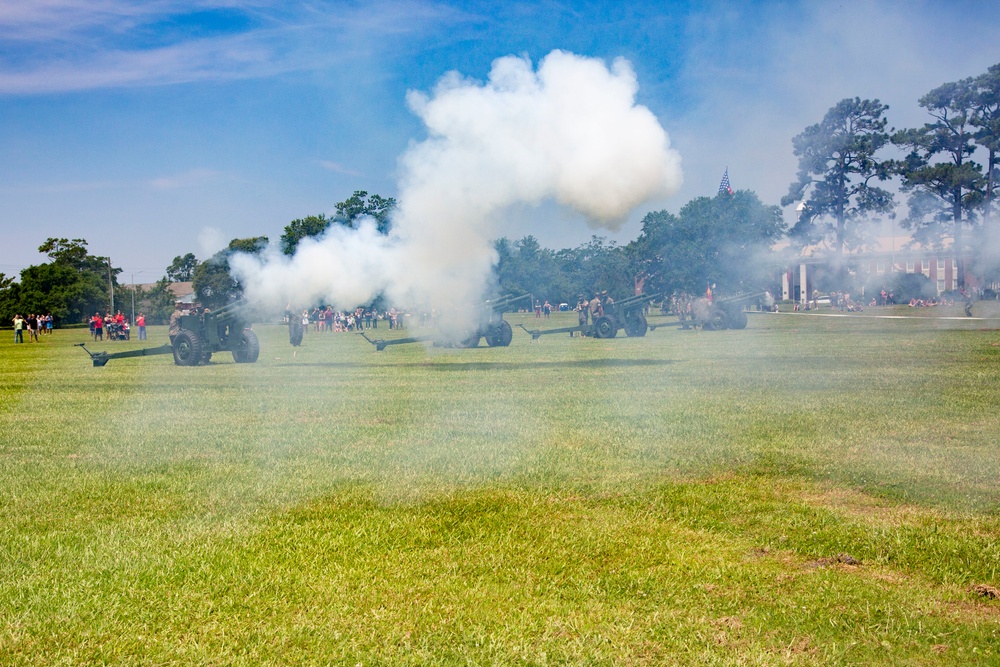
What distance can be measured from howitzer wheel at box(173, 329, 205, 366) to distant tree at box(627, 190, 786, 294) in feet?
40.6

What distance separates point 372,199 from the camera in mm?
25938

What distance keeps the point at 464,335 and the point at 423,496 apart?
23.7 meters

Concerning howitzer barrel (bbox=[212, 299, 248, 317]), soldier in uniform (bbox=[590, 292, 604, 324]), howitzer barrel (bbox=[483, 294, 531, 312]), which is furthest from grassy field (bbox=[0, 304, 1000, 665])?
soldier in uniform (bbox=[590, 292, 604, 324])

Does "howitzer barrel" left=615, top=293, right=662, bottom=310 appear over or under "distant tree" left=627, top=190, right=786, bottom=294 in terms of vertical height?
under

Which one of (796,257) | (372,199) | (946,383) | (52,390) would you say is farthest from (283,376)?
(796,257)

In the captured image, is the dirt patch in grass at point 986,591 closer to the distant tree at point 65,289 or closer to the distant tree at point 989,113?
the distant tree at point 989,113

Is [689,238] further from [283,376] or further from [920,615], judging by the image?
[920,615]

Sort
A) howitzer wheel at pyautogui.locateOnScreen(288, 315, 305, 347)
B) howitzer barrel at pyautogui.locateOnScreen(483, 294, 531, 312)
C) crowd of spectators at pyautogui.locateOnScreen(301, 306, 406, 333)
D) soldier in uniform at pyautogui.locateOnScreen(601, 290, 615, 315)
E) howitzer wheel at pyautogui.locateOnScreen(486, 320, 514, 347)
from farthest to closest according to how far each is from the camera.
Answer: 1. crowd of spectators at pyautogui.locateOnScreen(301, 306, 406, 333)
2. soldier in uniform at pyautogui.locateOnScreen(601, 290, 615, 315)
3. howitzer wheel at pyautogui.locateOnScreen(288, 315, 305, 347)
4. howitzer wheel at pyautogui.locateOnScreen(486, 320, 514, 347)
5. howitzer barrel at pyautogui.locateOnScreen(483, 294, 531, 312)

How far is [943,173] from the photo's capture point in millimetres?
20922

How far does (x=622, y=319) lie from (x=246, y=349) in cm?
1641

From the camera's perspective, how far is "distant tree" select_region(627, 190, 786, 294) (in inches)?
899

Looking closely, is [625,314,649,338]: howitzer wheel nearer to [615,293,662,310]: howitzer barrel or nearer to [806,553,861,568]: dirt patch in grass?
[615,293,662,310]: howitzer barrel

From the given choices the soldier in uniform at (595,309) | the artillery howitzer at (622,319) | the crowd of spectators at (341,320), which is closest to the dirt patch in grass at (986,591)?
the artillery howitzer at (622,319)

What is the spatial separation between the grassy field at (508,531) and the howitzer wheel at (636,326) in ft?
77.8
